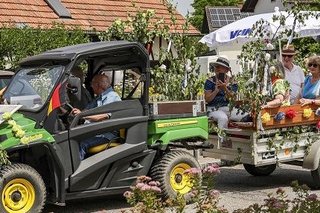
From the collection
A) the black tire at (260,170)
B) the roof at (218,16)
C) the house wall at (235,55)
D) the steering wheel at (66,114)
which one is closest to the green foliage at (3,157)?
the steering wheel at (66,114)

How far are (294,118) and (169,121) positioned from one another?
1.81 metres

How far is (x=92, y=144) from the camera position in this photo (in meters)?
8.21

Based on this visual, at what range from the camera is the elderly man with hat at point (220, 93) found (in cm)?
977

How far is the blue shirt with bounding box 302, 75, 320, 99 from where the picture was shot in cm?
998

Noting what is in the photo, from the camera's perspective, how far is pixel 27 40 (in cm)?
1800

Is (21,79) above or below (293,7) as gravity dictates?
below

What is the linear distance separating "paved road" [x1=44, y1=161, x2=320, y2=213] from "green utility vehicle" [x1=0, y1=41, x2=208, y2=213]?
57 cm

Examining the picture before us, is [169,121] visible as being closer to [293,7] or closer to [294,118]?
[294,118]

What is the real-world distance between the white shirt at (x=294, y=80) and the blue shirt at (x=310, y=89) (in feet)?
0.34

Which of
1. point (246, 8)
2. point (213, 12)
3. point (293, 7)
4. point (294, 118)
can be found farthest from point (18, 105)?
point (246, 8)

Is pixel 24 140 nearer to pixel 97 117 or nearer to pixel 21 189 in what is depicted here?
pixel 21 189

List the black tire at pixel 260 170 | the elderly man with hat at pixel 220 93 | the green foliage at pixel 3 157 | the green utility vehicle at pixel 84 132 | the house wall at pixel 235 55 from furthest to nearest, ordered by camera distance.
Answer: the house wall at pixel 235 55 → the black tire at pixel 260 170 → the elderly man with hat at pixel 220 93 → the green utility vehicle at pixel 84 132 → the green foliage at pixel 3 157

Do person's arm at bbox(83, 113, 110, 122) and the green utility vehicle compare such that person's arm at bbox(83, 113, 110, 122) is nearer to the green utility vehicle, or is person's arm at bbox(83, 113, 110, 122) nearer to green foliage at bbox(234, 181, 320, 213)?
the green utility vehicle

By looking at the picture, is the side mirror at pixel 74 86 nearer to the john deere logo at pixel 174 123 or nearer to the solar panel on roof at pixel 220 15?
the john deere logo at pixel 174 123
